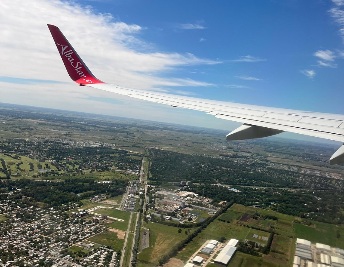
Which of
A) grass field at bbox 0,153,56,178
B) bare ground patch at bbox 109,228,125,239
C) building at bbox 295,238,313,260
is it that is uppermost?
building at bbox 295,238,313,260

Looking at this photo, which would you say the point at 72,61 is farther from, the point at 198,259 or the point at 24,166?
the point at 24,166

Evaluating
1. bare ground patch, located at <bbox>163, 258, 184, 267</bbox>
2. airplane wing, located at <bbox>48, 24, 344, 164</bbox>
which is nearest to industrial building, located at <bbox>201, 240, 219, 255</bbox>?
bare ground patch, located at <bbox>163, 258, 184, 267</bbox>

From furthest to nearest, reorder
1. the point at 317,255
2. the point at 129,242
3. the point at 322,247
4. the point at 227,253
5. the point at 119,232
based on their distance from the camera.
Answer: the point at 119,232 → the point at 129,242 → the point at 322,247 → the point at 227,253 → the point at 317,255

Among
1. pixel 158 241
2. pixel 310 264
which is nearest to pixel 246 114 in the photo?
pixel 310 264

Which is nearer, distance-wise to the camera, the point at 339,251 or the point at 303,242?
the point at 339,251

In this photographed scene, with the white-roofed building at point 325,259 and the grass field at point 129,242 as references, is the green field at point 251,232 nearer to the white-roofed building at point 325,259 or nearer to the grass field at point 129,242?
the white-roofed building at point 325,259

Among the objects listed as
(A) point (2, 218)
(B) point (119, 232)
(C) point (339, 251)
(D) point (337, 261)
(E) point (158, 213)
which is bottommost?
(A) point (2, 218)

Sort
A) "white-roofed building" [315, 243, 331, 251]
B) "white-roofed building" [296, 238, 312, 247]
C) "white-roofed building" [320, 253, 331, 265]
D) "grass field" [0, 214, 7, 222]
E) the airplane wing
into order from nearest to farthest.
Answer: the airplane wing < "white-roofed building" [320, 253, 331, 265] < "white-roofed building" [315, 243, 331, 251] < "white-roofed building" [296, 238, 312, 247] < "grass field" [0, 214, 7, 222]

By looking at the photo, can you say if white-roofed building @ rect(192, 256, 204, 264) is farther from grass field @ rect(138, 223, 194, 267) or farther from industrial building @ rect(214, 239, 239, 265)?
grass field @ rect(138, 223, 194, 267)

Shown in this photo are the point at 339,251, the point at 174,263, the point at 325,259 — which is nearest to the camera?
the point at 174,263
